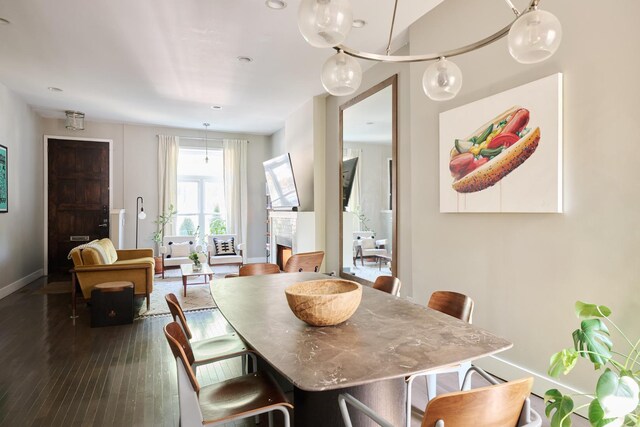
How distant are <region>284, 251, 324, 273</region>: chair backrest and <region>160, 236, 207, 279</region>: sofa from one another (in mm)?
3003

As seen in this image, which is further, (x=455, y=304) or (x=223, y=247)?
(x=223, y=247)

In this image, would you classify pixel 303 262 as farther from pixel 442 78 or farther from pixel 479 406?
pixel 479 406

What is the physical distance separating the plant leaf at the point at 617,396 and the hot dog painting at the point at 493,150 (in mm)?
1692

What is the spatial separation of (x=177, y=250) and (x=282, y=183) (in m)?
2.62

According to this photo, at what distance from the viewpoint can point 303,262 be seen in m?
4.17

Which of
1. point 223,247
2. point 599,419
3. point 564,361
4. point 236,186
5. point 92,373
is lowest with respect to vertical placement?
point 92,373

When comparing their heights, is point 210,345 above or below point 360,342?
below

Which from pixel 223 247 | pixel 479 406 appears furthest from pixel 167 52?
pixel 479 406

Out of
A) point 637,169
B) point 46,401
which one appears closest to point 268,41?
point 637,169

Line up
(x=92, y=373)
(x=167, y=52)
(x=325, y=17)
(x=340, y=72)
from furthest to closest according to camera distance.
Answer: (x=167, y=52), (x=92, y=373), (x=340, y=72), (x=325, y=17)

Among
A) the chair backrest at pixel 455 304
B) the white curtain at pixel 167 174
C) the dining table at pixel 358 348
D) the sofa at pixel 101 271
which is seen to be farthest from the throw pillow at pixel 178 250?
the chair backrest at pixel 455 304

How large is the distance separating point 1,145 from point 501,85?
6.33 metres

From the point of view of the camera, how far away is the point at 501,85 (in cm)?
261

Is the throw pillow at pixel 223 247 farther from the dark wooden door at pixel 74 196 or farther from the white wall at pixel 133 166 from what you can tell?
the dark wooden door at pixel 74 196
